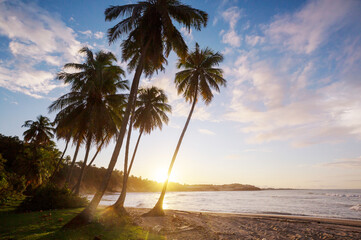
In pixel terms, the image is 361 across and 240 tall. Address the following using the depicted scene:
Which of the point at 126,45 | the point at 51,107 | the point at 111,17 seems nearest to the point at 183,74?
the point at 126,45

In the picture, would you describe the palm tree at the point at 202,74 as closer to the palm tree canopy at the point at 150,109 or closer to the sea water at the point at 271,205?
the palm tree canopy at the point at 150,109

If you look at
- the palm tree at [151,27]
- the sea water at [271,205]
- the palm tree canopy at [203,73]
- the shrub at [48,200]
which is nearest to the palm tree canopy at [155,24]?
the palm tree at [151,27]

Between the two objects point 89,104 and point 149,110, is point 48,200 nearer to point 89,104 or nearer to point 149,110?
point 89,104

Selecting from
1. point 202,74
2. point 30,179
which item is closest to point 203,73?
point 202,74

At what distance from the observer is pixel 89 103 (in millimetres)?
16266

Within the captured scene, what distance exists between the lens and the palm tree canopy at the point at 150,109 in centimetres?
1995

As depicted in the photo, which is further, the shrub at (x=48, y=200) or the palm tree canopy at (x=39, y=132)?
the palm tree canopy at (x=39, y=132)

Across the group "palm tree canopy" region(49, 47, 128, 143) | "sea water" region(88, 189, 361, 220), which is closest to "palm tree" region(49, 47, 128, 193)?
"palm tree canopy" region(49, 47, 128, 143)

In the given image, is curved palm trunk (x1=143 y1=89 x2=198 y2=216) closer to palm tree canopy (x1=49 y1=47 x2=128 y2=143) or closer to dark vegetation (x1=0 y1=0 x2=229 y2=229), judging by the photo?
dark vegetation (x1=0 y1=0 x2=229 y2=229)

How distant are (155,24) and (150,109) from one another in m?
10.6

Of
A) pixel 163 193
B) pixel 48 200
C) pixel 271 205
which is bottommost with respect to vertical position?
pixel 271 205

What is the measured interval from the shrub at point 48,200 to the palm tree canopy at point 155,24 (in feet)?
35.9

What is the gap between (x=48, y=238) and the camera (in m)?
5.63

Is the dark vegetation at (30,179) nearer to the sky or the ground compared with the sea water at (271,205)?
nearer to the sky
